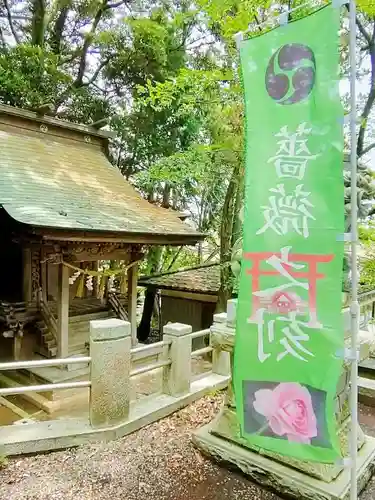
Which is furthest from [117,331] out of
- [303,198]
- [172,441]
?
[303,198]

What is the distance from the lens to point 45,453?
3.91 m

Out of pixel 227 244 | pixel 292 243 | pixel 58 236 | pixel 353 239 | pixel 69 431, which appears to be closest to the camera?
pixel 353 239

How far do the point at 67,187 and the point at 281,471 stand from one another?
6817 millimetres

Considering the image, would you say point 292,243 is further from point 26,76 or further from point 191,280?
point 26,76

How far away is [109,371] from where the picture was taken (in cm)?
412

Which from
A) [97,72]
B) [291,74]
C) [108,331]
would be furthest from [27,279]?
→ [97,72]

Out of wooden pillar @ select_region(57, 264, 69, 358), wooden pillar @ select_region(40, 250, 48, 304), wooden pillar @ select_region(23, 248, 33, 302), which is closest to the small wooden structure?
wooden pillar @ select_region(40, 250, 48, 304)

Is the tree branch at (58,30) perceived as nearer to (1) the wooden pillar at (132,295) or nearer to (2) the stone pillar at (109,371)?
(1) the wooden pillar at (132,295)

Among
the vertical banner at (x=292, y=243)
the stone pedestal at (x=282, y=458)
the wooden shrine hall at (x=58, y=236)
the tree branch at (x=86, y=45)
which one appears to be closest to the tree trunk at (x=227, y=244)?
the wooden shrine hall at (x=58, y=236)

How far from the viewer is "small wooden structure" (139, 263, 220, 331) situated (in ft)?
32.9

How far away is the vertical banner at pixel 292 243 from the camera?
8.29 ft

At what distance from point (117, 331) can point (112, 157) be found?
10.9 metres

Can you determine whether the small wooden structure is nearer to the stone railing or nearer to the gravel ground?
the stone railing

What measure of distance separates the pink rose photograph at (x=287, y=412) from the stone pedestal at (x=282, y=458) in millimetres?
560
